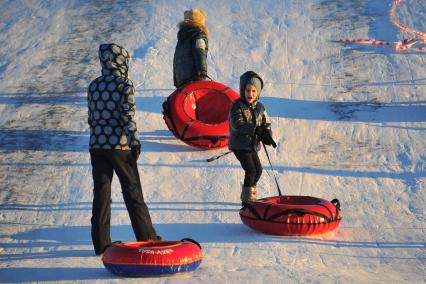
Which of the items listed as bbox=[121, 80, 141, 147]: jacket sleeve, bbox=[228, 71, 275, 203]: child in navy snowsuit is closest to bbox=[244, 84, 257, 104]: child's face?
bbox=[228, 71, 275, 203]: child in navy snowsuit

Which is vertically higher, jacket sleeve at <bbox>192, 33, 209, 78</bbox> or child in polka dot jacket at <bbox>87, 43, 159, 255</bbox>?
jacket sleeve at <bbox>192, 33, 209, 78</bbox>

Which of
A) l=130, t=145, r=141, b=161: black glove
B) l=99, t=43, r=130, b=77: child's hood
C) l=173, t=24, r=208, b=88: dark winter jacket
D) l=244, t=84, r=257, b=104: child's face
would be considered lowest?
l=130, t=145, r=141, b=161: black glove

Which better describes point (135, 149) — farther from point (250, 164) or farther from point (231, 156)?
point (231, 156)

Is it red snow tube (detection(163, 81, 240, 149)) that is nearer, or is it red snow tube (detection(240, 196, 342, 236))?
red snow tube (detection(240, 196, 342, 236))

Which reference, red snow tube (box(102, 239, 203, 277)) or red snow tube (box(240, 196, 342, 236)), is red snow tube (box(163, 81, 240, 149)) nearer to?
red snow tube (box(240, 196, 342, 236))

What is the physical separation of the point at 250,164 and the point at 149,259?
2428 mm

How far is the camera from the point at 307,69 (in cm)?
1239

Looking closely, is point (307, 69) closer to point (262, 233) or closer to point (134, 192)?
point (262, 233)

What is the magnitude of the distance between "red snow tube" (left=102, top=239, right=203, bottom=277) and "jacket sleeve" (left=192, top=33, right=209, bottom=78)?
14.6 feet

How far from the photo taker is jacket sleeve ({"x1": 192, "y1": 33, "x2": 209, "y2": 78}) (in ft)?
32.9

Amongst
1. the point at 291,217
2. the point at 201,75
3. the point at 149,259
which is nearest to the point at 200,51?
the point at 201,75

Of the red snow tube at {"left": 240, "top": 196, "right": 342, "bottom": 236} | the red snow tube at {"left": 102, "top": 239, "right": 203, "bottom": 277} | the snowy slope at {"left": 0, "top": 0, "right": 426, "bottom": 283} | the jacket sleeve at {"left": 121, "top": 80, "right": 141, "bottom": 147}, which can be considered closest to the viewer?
the red snow tube at {"left": 102, "top": 239, "right": 203, "bottom": 277}

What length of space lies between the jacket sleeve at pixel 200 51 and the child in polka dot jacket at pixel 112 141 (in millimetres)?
3365

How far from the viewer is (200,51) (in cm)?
1002
